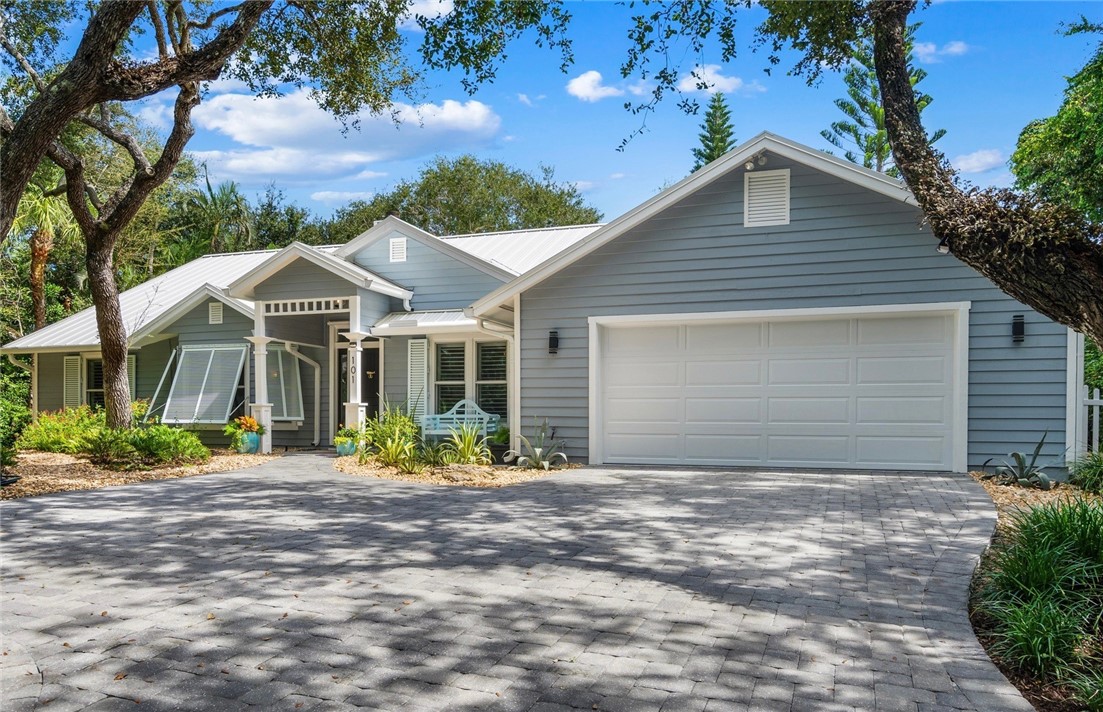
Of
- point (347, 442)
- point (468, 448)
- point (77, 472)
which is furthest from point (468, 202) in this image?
point (77, 472)

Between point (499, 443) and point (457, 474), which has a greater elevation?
point (499, 443)

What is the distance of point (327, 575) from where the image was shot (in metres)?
5.41

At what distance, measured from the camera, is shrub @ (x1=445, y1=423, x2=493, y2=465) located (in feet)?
39.5

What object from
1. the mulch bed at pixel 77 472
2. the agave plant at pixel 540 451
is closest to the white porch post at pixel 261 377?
the mulch bed at pixel 77 472

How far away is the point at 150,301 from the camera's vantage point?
1722 cm

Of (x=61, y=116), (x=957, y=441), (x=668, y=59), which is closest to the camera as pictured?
(x=61, y=116)

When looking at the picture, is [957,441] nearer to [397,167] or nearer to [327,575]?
[327,575]

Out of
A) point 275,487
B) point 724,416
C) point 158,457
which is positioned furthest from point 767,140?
point 158,457

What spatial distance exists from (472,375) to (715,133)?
878 inches

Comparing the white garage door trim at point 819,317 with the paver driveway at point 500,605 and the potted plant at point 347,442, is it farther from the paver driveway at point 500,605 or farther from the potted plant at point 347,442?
the potted plant at point 347,442

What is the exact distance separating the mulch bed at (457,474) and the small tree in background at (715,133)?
24.4 metres

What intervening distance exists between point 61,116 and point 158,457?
6.01 meters

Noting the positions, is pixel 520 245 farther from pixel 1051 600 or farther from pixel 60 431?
pixel 1051 600

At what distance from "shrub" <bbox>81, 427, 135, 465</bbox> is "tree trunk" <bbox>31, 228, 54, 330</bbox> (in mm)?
9745
